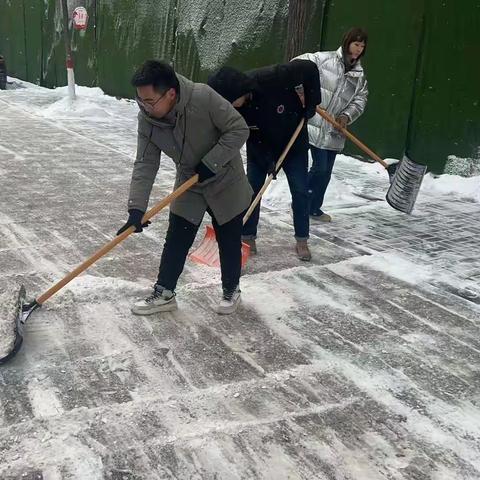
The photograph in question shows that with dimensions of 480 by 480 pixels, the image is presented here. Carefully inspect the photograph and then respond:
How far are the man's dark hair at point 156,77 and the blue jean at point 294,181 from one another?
1652 millimetres

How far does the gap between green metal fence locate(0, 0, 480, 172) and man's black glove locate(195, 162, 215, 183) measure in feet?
15.5

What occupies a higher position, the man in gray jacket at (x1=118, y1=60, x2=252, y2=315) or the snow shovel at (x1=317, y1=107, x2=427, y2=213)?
the man in gray jacket at (x1=118, y1=60, x2=252, y2=315)

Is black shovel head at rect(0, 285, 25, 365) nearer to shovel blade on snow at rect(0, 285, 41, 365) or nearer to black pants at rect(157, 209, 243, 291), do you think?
shovel blade on snow at rect(0, 285, 41, 365)

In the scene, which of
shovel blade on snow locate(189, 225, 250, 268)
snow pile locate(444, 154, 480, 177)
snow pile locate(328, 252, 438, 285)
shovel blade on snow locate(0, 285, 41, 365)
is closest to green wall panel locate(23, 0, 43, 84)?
snow pile locate(444, 154, 480, 177)

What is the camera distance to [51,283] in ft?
13.8

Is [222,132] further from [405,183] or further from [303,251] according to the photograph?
[405,183]

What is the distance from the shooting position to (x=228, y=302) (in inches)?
150

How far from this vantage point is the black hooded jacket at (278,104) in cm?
427

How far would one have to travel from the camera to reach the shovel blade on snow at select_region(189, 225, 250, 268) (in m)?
4.50

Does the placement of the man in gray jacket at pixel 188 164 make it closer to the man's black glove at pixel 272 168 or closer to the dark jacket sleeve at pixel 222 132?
the dark jacket sleeve at pixel 222 132

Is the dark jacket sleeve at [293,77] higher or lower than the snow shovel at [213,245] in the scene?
higher

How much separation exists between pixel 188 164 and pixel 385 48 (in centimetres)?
531

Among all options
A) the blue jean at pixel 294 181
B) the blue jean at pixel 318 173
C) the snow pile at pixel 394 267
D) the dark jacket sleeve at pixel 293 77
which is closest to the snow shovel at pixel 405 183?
the blue jean at pixel 318 173

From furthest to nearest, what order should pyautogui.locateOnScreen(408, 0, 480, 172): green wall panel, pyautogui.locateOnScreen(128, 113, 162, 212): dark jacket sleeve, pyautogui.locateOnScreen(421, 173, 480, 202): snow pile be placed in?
pyautogui.locateOnScreen(408, 0, 480, 172): green wall panel < pyautogui.locateOnScreen(421, 173, 480, 202): snow pile < pyautogui.locateOnScreen(128, 113, 162, 212): dark jacket sleeve
